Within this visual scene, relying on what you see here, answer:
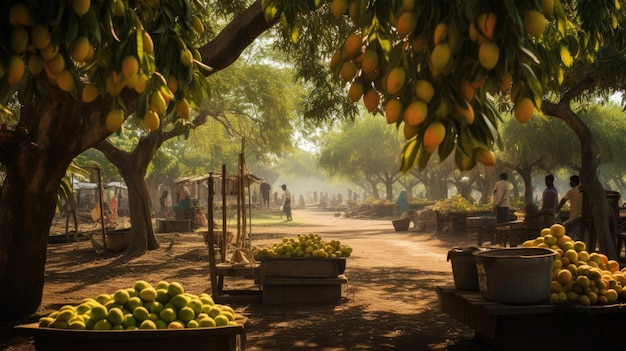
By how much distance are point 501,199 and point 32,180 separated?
1306 centimetres

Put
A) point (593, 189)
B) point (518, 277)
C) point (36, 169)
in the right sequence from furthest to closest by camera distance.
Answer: point (593, 189), point (36, 169), point (518, 277)

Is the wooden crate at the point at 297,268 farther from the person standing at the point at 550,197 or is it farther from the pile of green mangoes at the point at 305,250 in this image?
the person standing at the point at 550,197

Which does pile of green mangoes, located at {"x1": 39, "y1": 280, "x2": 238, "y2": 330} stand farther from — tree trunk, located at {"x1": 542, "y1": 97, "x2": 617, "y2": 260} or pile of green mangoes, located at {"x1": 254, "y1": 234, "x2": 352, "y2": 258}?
tree trunk, located at {"x1": 542, "y1": 97, "x2": 617, "y2": 260}

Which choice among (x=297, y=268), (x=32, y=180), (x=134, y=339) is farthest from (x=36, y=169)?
(x=134, y=339)

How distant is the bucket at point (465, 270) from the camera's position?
6590 mm

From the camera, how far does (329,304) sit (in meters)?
9.47

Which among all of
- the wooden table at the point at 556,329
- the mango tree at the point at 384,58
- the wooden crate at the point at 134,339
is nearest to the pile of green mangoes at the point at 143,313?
the wooden crate at the point at 134,339

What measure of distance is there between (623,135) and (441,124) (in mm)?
34362

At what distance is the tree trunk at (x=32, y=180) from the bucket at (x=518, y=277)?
5562 millimetres

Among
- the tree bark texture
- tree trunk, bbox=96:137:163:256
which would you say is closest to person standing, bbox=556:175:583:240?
the tree bark texture

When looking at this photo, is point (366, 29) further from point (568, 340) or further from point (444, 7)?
point (568, 340)

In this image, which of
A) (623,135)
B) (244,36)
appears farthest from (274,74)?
(623,135)

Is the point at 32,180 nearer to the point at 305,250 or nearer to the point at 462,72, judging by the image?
the point at 305,250

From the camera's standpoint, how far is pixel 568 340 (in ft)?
19.2
